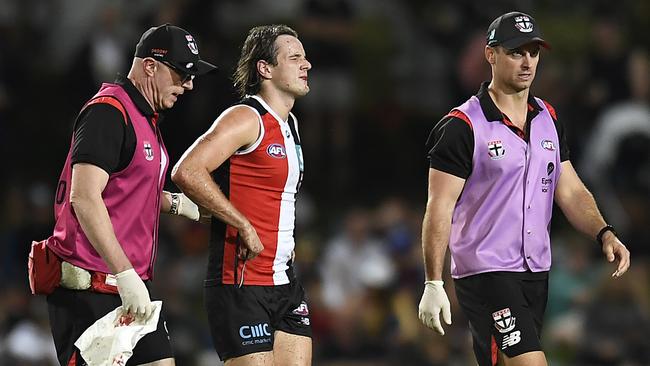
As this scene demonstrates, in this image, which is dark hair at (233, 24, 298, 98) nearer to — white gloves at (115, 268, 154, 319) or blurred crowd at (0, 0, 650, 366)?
white gloves at (115, 268, 154, 319)

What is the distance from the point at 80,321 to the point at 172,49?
1.48 metres

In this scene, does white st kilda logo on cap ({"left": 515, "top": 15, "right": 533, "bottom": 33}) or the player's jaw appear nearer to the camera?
the player's jaw

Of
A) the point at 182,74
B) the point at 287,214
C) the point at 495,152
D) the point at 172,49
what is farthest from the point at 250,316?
the point at 495,152

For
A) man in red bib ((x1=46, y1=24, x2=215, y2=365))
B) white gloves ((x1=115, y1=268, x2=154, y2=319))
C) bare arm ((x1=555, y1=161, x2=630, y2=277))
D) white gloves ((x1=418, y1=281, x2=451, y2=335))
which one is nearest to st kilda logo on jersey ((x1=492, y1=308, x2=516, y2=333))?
white gloves ((x1=418, y1=281, x2=451, y2=335))

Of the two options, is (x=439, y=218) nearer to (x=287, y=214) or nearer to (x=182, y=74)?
(x=287, y=214)

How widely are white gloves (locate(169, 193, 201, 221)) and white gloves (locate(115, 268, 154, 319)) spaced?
1091 mm

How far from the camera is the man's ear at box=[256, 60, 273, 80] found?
7.11 m

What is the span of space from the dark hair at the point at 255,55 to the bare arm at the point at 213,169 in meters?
0.47

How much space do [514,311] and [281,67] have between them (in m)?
1.88

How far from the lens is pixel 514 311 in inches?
269

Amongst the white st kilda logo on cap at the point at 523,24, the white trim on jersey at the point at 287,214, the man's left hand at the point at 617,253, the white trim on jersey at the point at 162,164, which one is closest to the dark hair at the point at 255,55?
the white trim on jersey at the point at 287,214

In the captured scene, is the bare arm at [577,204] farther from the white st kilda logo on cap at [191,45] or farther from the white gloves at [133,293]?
the white gloves at [133,293]

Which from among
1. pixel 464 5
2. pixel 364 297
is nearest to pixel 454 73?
pixel 464 5

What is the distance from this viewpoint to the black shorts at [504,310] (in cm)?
679
